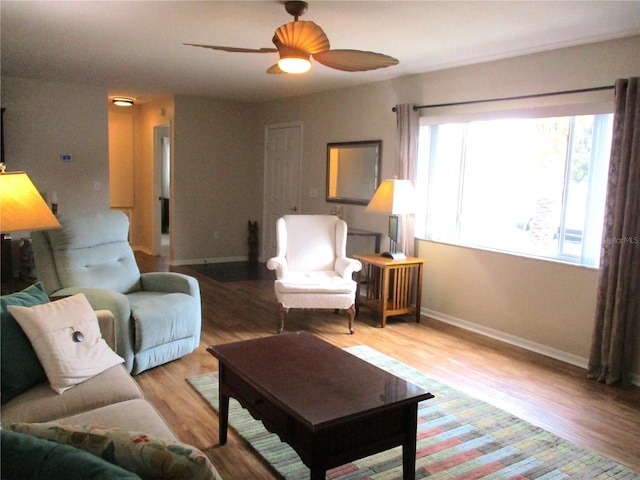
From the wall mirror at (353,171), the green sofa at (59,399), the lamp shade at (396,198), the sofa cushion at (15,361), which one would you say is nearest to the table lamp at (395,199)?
the lamp shade at (396,198)

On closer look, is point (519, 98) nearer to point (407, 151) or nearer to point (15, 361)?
point (407, 151)

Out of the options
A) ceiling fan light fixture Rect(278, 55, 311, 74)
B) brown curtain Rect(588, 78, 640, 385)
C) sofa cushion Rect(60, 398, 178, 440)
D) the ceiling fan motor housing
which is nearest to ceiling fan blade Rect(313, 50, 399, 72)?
ceiling fan light fixture Rect(278, 55, 311, 74)

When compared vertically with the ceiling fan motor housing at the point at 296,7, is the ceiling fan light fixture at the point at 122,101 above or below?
above

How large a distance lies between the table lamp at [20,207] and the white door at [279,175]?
4.67m

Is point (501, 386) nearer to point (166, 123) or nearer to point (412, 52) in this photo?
point (412, 52)

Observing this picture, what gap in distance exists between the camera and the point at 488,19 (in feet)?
10.6

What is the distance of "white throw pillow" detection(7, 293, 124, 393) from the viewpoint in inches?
79.9

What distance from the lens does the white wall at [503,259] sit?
3670 mm

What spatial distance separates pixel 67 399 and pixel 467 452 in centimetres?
184

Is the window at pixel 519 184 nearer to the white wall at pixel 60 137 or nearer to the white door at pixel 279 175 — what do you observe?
the white door at pixel 279 175

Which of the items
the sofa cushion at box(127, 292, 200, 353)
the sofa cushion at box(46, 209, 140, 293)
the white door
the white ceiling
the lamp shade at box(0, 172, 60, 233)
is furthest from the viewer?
the white door

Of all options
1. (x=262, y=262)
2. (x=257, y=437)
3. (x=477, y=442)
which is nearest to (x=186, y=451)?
(x=257, y=437)

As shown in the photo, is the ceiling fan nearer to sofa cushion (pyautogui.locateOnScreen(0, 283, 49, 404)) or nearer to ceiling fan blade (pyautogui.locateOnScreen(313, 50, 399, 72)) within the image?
ceiling fan blade (pyautogui.locateOnScreen(313, 50, 399, 72))

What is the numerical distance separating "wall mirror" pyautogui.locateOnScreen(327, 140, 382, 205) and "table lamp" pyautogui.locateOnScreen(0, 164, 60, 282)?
12.1 ft
